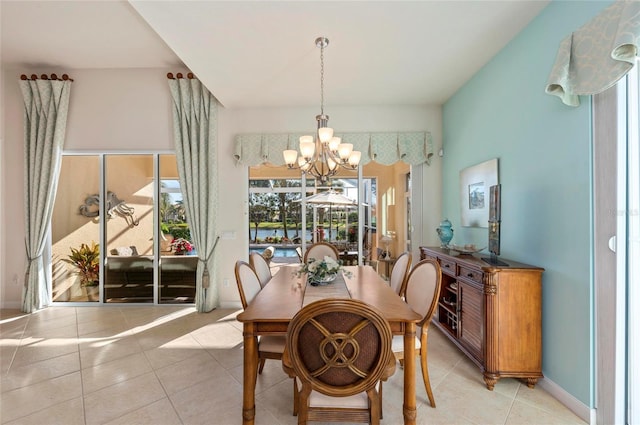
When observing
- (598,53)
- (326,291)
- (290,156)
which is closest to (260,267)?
(326,291)

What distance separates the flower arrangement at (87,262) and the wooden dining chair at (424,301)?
4461mm

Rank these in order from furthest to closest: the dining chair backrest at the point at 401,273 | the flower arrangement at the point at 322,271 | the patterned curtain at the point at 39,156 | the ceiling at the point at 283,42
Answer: the patterned curtain at the point at 39,156, the dining chair backrest at the point at 401,273, the flower arrangement at the point at 322,271, the ceiling at the point at 283,42

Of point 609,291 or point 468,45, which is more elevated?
point 468,45

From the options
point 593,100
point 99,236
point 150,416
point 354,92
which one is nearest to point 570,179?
point 593,100

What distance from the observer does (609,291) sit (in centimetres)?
158

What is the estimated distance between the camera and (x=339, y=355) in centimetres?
119

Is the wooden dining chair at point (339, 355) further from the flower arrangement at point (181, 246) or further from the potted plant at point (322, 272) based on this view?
the flower arrangement at point (181, 246)

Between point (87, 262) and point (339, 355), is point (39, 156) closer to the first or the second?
point (87, 262)

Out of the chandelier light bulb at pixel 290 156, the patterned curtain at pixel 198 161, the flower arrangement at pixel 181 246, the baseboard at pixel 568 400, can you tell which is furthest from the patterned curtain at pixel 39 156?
the baseboard at pixel 568 400

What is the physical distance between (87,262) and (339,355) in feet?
14.9

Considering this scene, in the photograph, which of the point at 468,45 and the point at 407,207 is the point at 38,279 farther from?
the point at 468,45

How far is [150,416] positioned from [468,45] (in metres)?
4.07

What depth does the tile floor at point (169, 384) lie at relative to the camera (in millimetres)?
1760

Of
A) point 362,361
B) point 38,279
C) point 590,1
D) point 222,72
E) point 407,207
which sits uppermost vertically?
point 222,72
